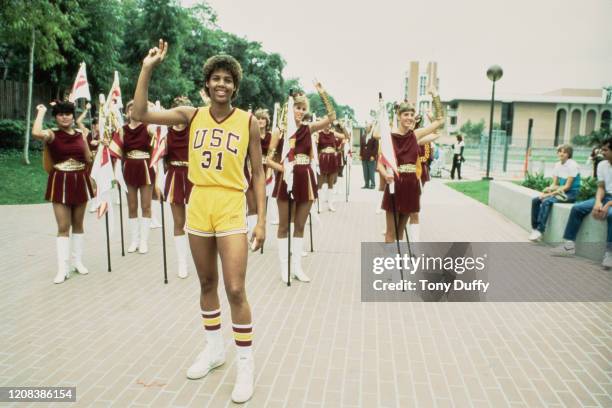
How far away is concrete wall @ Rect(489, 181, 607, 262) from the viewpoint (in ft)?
26.8

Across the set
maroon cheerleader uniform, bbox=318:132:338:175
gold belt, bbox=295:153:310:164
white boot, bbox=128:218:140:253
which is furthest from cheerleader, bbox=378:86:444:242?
maroon cheerleader uniform, bbox=318:132:338:175

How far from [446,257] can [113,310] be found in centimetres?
381

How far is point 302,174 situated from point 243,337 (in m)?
3.25

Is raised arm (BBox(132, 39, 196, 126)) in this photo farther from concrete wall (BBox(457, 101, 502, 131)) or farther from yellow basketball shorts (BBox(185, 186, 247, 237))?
concrete wall (BBox(457, 101, 502, 131))

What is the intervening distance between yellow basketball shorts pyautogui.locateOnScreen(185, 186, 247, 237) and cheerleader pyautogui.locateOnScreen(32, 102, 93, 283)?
3401 millimetres

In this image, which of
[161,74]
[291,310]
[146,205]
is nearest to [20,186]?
[146,205]

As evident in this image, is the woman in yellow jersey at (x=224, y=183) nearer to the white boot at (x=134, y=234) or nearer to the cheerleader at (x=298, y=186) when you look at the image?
the cheerleader at (x=298, y=186)

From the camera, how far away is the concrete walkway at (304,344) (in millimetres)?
3916

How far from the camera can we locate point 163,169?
7.71 metres

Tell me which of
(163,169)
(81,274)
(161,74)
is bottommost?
(81,274)

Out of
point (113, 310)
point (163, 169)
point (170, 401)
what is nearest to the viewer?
point (170, 401)

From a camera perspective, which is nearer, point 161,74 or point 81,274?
point 81,274

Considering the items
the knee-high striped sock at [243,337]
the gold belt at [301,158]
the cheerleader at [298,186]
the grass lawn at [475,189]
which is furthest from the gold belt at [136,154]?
the grass lawn at [475,189]

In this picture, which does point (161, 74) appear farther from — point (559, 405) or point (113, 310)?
point (559, 405)
